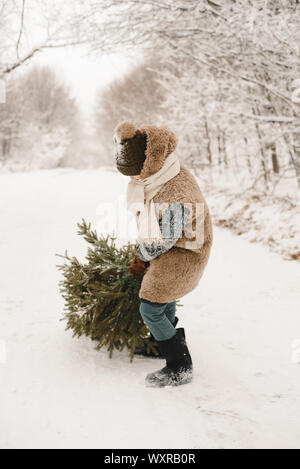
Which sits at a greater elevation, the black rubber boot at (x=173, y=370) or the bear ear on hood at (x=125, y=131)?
the bear ear on hood at (x=125, y=131)

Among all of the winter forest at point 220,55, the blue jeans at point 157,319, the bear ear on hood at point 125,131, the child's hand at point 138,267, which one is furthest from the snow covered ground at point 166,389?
the winter forest at point 220,55

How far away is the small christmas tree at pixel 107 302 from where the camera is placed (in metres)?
2.63

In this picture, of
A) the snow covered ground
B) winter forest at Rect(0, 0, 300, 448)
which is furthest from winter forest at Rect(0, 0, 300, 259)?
the snow covered ground

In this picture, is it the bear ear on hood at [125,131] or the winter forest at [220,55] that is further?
the winter forest at [220,55]

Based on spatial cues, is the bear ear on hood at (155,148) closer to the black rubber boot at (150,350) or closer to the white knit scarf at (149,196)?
the white knit scarf at (149,196)

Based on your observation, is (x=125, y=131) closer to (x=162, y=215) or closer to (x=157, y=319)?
(x=162, y=215)

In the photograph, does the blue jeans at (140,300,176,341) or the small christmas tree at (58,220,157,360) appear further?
the small christmas tree at (58,220,157,360)

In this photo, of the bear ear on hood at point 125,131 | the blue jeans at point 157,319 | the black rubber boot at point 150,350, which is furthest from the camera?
the black rubber boot at point 150,350

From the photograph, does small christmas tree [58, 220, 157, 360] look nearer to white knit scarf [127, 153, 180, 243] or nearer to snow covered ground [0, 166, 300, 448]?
snow covered ground [0, 166, 300, 448]

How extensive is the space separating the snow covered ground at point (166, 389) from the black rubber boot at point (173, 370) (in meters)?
0.07

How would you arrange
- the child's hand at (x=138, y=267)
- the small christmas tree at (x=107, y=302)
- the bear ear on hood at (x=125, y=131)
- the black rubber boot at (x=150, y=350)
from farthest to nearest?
the black rubber boot at (x=150, y=350), the small christmas tree at (x=107, y=302), the child's hand at (x=138, y=267), the bear ear on hood at (x=125, y=131)

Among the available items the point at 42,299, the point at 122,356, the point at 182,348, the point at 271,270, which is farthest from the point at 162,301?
the point at 271,270

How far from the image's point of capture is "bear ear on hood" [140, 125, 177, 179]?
81.3 inches

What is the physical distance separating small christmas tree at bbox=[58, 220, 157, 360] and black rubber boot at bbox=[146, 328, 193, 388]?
0.91ft
